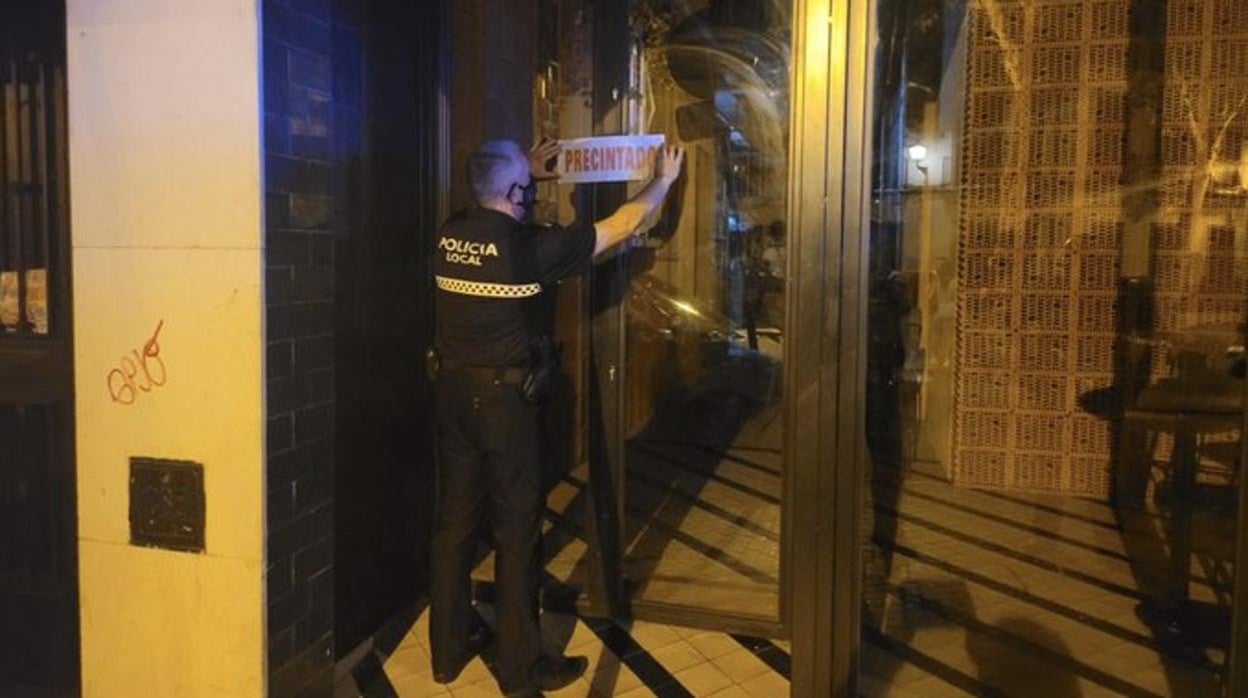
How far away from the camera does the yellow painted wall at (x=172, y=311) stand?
2549 mm

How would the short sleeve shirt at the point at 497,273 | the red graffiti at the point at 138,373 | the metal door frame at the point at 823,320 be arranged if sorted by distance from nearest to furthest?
the metal door frame at the point at 823,320 → the red graffiti at the point at 138,373 → the short sleeve shirt at the point at 497,273

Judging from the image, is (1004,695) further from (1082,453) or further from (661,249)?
(1082,453)

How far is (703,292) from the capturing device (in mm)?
3697

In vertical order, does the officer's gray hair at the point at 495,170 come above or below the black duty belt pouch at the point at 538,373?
above

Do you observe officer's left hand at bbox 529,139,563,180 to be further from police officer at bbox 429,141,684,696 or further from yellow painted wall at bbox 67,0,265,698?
yellow painted wall at bbox 67,0,265,698

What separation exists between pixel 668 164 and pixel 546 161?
1.48ft

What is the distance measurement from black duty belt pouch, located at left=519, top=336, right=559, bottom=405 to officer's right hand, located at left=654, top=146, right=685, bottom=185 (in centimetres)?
70

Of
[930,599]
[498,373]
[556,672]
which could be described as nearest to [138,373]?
[498,373]

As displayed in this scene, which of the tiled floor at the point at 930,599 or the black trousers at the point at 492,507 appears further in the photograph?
the tiled floor at the point at 930,599

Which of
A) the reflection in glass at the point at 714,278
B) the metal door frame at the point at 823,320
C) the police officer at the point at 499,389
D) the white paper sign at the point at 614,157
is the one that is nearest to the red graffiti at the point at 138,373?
the police officer at the point at 499,389

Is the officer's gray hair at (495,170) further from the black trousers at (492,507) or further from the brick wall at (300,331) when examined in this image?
the black trousers at (492,507)

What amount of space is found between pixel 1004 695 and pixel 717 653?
98cm

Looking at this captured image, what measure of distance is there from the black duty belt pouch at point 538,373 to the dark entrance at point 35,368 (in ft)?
4.66

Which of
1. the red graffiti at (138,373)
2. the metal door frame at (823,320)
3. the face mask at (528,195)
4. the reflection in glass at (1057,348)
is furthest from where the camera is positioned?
the reflection in glass at (1057,348)
